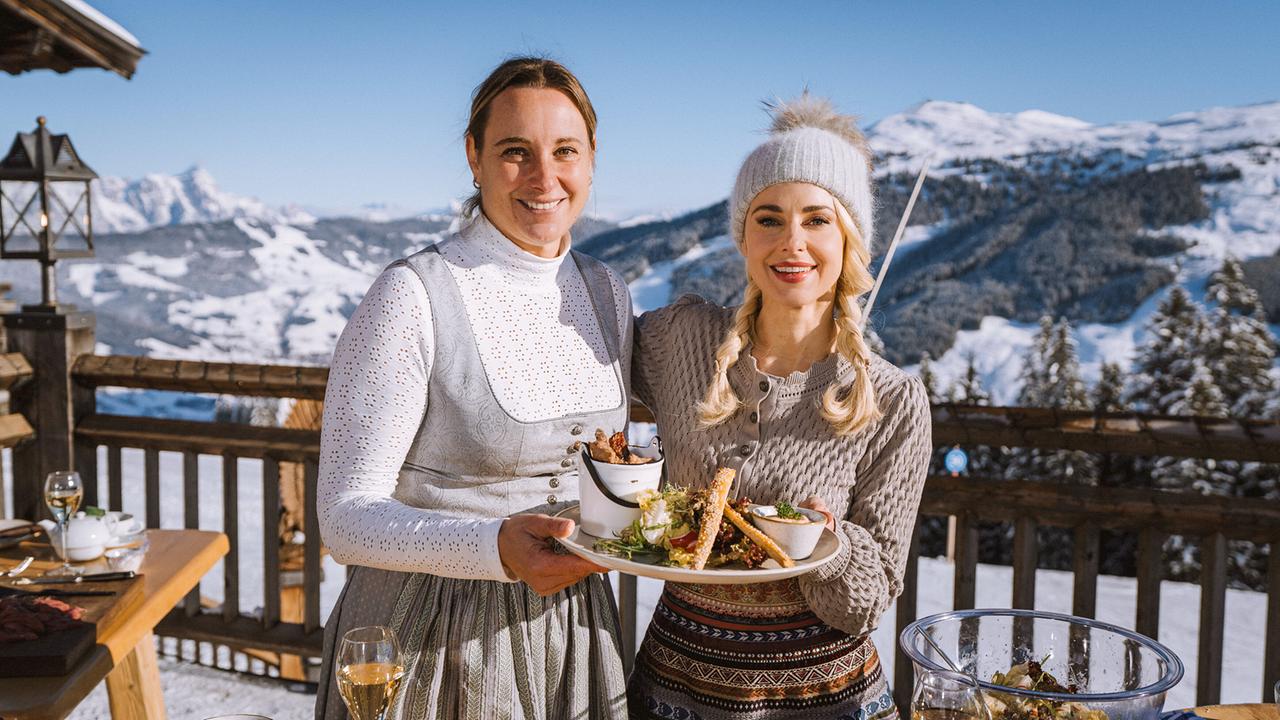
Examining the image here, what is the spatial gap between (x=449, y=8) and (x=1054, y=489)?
2928cm

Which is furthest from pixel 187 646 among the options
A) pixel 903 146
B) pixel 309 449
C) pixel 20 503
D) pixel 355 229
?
pixel 903 146

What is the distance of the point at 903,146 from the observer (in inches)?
672

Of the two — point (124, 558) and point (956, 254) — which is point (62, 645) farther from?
point (956, 254)

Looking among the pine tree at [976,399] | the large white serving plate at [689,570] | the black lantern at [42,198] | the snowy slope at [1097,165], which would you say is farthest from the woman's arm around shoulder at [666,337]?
the snowy slope at [1097,165]

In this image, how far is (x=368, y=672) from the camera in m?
1.14

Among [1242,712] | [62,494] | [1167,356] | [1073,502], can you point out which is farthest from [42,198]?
[1167,356]

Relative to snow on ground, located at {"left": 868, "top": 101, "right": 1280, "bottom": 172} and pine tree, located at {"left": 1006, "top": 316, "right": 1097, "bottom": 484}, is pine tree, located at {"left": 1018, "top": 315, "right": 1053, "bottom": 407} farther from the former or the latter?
snow on ground, located at {"left": 868, "top": 101, "right": 1280, "bottom": 172}

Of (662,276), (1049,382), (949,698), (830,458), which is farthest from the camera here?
(662,276)

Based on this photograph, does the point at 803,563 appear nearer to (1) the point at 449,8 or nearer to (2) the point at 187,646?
(2) the point at 187,646

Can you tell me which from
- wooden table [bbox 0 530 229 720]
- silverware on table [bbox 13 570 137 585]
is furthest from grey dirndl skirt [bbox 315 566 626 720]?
silverware on table [bbox 13 570 137 585]

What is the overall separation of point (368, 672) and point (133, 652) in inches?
55.8

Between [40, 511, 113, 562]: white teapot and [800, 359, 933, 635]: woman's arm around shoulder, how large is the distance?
1.50 m

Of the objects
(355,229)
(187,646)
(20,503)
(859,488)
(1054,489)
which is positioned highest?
(355,229)

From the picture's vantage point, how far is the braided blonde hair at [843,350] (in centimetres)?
158
